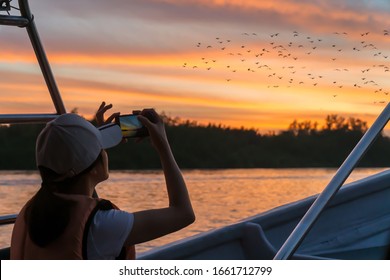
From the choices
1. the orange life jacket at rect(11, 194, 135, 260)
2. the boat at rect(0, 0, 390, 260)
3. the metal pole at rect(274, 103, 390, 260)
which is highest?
the metal pole at rect(274, 103, 390, 260)

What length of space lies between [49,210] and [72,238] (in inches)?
2.6

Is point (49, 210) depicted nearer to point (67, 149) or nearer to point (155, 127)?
point (67, 149)

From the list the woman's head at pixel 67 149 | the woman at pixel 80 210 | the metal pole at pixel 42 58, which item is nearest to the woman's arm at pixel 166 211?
the woman at pixel 80 210

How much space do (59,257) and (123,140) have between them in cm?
26

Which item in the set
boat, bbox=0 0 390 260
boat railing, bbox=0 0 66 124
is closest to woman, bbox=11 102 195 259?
boat railing, bbox=0 0 66 124

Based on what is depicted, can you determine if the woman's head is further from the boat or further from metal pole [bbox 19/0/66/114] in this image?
the boat

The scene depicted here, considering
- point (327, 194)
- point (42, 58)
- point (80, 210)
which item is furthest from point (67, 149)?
point (42, 58)

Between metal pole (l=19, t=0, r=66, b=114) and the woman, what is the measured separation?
0.77 m

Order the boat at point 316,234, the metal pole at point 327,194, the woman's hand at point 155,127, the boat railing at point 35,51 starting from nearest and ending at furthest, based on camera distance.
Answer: the metal pole at point 327,194 < the woman's hand at point 155,127 < the boat railing at point 35,51 < the boat at point 316,234

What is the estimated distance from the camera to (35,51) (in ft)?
7.29

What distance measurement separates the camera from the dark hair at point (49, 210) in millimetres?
1455

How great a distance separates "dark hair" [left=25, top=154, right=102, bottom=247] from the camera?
1.46 metres

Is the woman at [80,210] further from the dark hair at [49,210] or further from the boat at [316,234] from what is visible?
the boat at [316,234]

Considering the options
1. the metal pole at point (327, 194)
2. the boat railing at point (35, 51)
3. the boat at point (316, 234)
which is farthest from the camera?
the boat at point (316, 234)
